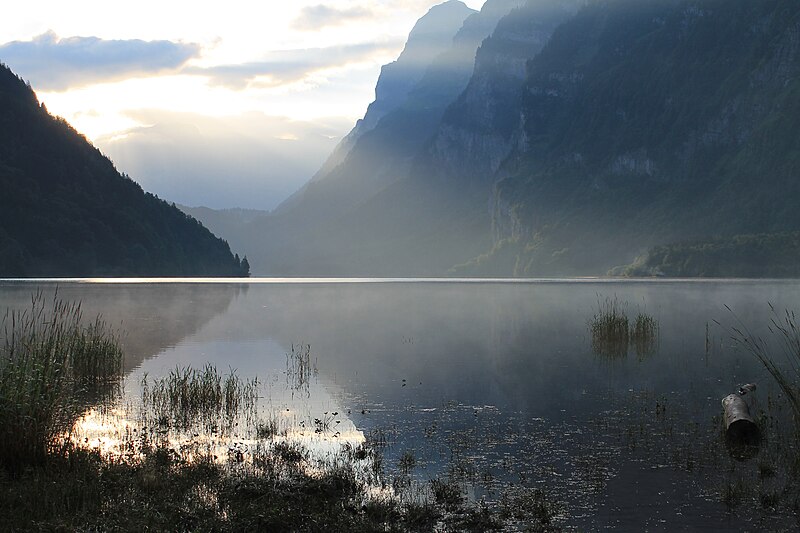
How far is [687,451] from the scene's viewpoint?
22781mm

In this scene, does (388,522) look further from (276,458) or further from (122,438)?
(122,438)

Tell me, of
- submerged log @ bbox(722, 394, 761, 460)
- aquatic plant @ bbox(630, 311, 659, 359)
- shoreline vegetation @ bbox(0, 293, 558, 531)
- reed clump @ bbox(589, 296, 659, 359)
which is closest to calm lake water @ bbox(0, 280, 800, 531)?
submerged log @ bbox(722, 394, 761, 460)

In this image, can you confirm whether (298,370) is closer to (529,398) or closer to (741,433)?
(529,398)

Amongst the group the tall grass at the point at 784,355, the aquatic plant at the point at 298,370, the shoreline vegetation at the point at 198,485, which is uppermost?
the tall grass at the point at 784,355

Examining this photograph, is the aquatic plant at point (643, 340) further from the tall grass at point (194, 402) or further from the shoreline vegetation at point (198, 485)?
the shoreline vegetation at point (198, 485)

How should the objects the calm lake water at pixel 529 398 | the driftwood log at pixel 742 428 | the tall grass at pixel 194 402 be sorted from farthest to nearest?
the tall grass at pixel 194 402
the driftwood log at pixel 742 428
the calm lake water at pixel 529 398

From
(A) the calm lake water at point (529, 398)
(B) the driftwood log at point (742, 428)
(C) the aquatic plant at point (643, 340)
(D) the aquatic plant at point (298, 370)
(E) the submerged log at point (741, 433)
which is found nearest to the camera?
(A) the calm lake water at point (529, 398)

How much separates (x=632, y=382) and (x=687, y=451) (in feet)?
45.0

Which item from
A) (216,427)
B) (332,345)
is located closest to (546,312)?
(332,345)

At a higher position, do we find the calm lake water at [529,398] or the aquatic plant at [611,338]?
the aquatic plant at [611,338]

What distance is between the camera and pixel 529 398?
32.3 m

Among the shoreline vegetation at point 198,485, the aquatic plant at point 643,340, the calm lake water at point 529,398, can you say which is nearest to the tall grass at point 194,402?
the calm lake water at point 529,398

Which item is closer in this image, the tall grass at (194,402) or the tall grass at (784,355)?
the tall grass at (784,355)

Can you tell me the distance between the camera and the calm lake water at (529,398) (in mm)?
19109
